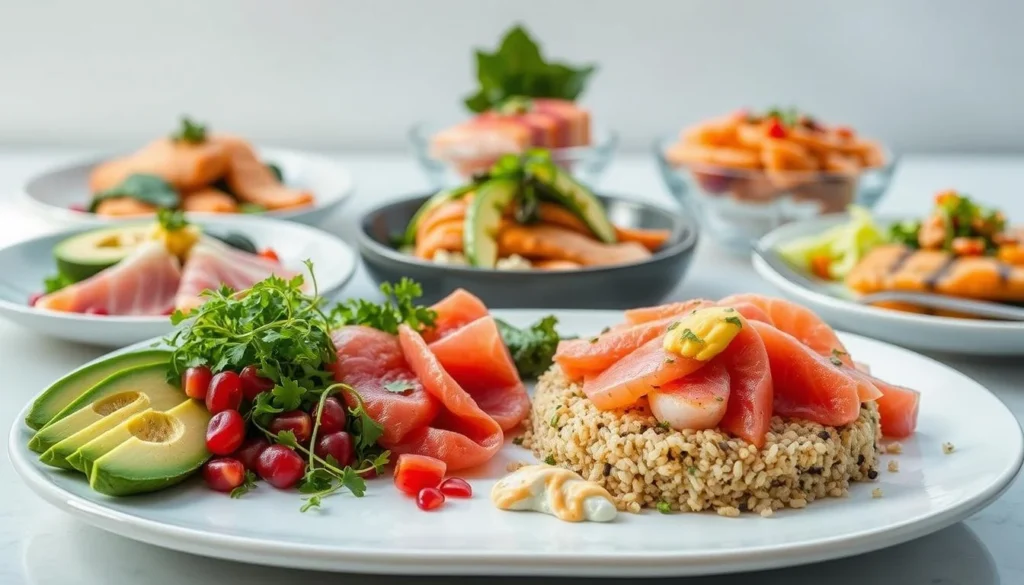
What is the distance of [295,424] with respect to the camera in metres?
1.79

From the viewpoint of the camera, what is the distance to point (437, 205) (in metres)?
3.05

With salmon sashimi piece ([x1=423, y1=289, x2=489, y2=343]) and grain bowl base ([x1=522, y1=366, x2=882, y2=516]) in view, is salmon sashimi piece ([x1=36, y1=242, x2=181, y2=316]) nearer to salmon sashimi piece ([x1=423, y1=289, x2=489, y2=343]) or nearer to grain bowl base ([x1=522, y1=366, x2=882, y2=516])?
salmon sashimi piece ([x1=423, y1=289, x2=489, y2=343])

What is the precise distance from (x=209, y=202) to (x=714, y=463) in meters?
2.43

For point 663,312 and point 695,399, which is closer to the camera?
point 695,399

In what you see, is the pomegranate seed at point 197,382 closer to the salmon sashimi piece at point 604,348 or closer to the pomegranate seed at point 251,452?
the pomegranate seed at point 251,452

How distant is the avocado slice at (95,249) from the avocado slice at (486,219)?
78 centimetres

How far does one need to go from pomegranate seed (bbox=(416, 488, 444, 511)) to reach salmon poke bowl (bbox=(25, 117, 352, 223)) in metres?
1.92

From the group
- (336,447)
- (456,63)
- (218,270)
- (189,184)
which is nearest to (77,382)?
(336,447)

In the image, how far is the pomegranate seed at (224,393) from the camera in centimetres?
177

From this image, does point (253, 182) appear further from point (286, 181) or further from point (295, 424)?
point (295, 424)

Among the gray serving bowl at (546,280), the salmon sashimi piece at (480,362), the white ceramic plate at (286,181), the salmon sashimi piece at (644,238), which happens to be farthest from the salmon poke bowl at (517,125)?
the salmon sashimi piece at (480,362)

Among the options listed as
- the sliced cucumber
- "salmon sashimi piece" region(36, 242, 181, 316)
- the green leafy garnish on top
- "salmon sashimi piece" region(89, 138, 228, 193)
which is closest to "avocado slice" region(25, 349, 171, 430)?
"salmon sashimi piece" region(36, 242, 181, 316)

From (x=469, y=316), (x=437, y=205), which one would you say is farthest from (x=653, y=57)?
(x=469, y=316)

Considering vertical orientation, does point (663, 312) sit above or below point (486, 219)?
above
